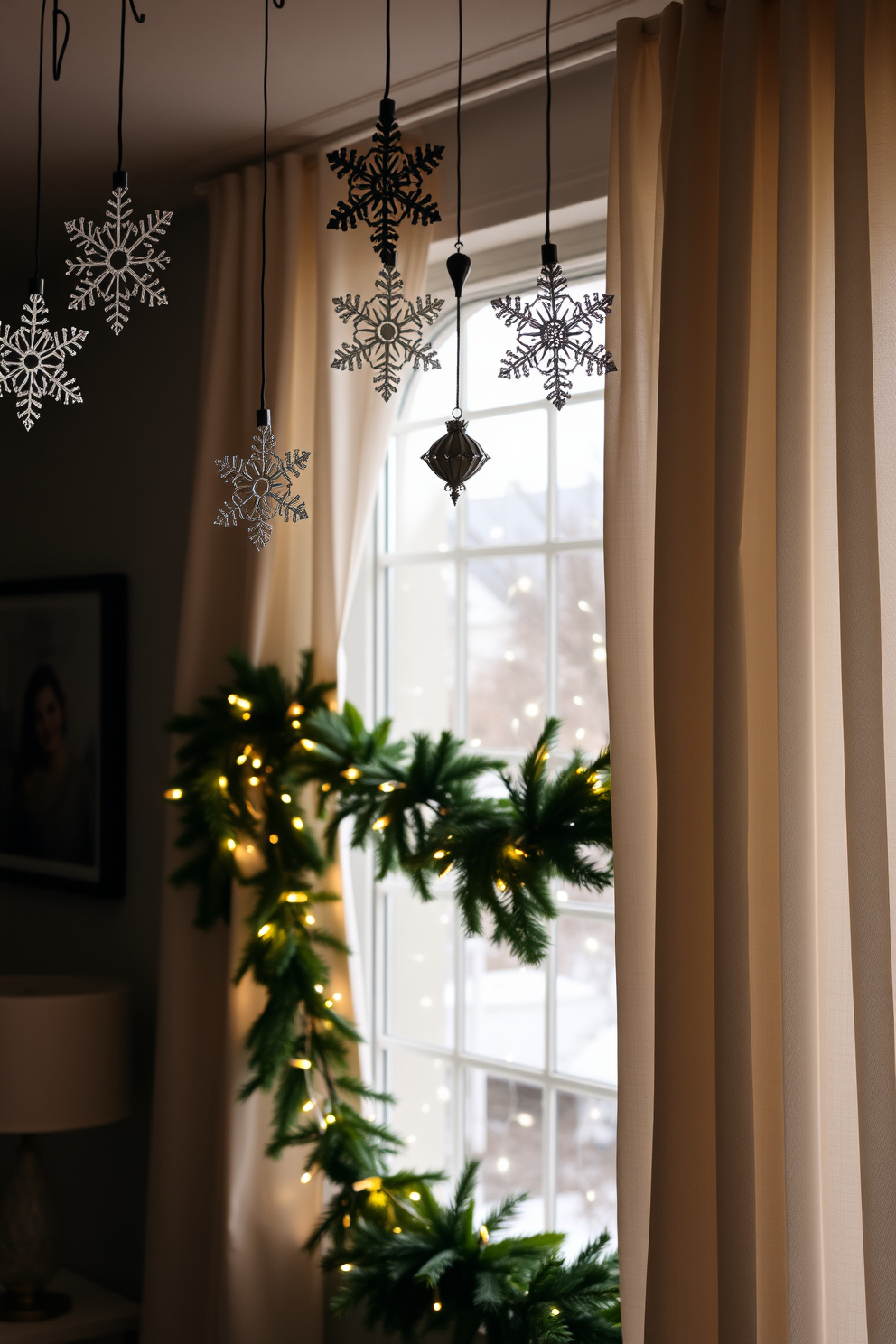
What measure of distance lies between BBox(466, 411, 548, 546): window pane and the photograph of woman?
3.75 feet

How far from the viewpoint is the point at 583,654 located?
7.93 feet

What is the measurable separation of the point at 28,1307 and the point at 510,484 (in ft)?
6.18

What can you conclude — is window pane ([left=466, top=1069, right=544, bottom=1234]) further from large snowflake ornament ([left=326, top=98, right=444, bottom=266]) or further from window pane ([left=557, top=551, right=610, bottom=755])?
large snowflake ornament ([left=326, top=98, right=444, bottom=266])

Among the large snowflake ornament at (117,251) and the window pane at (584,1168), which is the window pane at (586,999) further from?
the large snowflake ornament at (117,251)

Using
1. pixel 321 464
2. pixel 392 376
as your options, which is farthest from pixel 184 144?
pixel 392 376

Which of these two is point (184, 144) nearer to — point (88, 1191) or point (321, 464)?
point (321, 464)

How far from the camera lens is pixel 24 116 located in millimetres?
2475

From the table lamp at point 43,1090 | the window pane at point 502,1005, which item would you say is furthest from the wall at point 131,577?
the window pane at point 502,1005

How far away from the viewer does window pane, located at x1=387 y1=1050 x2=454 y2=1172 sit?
2574mm

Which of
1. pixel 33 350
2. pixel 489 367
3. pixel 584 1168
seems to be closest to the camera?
pixel 33 350

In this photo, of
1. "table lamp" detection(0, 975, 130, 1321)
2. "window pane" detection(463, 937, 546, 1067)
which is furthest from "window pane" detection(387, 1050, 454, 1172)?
"table lamp" detection(0, 975, 130, 1321)

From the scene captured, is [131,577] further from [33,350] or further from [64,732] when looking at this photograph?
[33,350]

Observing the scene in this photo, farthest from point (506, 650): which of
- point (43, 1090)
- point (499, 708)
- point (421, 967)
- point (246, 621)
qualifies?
point (43, 1090)

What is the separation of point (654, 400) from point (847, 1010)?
861mm
